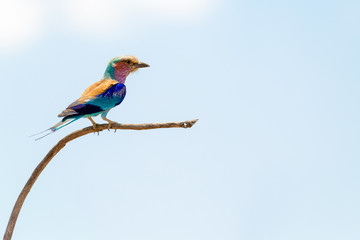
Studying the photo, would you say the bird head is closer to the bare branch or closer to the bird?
the bird

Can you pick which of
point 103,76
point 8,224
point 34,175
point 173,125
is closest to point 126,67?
point 103,76

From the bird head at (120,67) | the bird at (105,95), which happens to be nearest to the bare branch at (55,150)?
the bird at (105,95)

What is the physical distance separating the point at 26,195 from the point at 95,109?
56.0 inches

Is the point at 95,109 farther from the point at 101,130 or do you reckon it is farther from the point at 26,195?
the point at 26,195

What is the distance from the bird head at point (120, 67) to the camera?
25.3ft

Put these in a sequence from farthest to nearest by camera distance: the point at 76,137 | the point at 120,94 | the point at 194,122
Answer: the point at 120,94
the point at 76,137
the point at 194,122

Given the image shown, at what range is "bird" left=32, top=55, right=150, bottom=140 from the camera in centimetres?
700

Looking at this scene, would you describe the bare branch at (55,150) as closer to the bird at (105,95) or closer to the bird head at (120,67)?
the bird at (105,95)

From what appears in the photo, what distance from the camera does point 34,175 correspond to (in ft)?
22.3

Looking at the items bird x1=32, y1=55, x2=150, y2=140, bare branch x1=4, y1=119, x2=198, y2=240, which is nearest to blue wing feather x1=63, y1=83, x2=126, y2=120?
bird x1=32, y1=55, x2=150, y2=140

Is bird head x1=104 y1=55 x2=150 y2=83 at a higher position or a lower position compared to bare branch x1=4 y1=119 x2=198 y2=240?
higher

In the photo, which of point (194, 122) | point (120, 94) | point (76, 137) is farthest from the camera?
point (120, 94)

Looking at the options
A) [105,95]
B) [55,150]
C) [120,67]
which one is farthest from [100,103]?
[55,150]

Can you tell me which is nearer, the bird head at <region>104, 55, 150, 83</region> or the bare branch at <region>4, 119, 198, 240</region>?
the bare branch at <region>4, 119, 198, 240</region>
